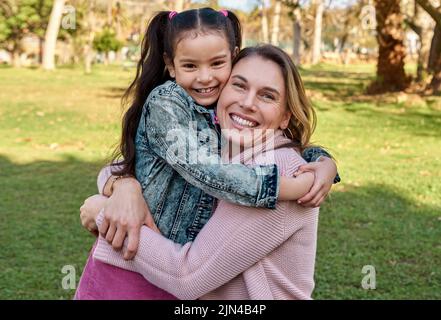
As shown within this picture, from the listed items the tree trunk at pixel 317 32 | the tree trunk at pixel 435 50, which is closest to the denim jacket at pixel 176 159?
the tree trunk at pixel 435 50

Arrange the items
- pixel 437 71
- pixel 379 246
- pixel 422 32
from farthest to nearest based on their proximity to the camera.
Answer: pixel 422 32, pixel 437 71, pixel 379 246

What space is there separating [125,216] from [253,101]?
0.51m

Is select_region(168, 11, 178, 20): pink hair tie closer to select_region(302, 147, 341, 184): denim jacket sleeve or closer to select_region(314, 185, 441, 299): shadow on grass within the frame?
select_region(302, 147, 341, 184): denim jacket sleeve

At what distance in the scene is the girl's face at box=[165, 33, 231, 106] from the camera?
85.0 inches

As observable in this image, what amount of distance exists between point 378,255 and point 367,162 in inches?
169

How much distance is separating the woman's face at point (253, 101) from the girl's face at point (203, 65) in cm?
6

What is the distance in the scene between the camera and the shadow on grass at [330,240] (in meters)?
5.14

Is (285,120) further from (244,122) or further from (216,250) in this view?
(216,250)

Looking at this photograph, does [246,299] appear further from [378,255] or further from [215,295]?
[378,255]

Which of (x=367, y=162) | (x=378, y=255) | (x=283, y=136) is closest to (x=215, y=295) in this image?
(x=283, y=136)

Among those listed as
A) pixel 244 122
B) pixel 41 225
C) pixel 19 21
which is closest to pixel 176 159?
pixel 244 122

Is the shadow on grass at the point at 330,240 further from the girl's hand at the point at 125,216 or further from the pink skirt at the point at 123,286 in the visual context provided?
the girl's hand at the point at 125,216

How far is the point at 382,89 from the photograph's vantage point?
2028 cm

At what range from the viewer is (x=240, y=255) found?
6.41 ft
